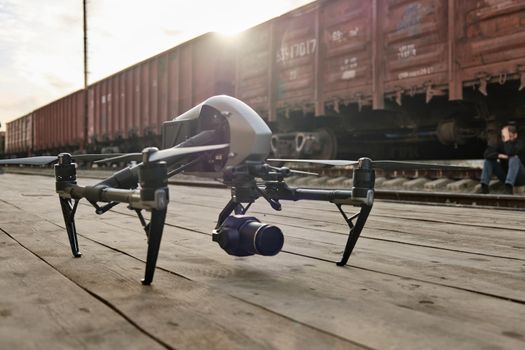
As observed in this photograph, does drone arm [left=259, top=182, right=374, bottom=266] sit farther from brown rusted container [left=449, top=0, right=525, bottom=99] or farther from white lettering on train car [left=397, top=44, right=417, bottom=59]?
white lettering on train car [left=397, top=44, right=417, bottom=59]

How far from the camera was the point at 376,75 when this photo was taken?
28.2ft

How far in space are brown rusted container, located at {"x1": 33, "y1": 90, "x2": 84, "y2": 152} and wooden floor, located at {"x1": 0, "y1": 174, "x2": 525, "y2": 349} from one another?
25.0 meters

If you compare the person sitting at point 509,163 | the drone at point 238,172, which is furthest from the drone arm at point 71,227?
the person sitting at point 509,163

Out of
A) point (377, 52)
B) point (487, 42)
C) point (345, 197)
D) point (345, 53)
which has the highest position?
point (345, 53)

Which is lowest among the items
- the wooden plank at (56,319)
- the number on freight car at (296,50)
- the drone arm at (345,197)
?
the wooden plank at (56,319)

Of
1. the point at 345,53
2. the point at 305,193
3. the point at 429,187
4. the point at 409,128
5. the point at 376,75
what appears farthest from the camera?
the point at 409,128

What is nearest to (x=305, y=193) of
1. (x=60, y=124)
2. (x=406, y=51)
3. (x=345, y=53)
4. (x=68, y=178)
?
(x=68, y=178)

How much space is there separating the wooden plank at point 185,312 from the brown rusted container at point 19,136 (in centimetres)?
3790

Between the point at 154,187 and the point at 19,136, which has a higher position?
the point at 19,136

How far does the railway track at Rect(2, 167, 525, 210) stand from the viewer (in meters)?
4.86

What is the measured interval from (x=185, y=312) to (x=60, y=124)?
30.5 m

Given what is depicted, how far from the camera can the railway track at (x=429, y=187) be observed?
4.86 meters

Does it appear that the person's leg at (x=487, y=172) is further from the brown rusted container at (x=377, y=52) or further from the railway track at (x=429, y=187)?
the brown rusted container at (x=377, y=52)

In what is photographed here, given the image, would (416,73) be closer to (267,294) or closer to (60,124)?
(267,294)
